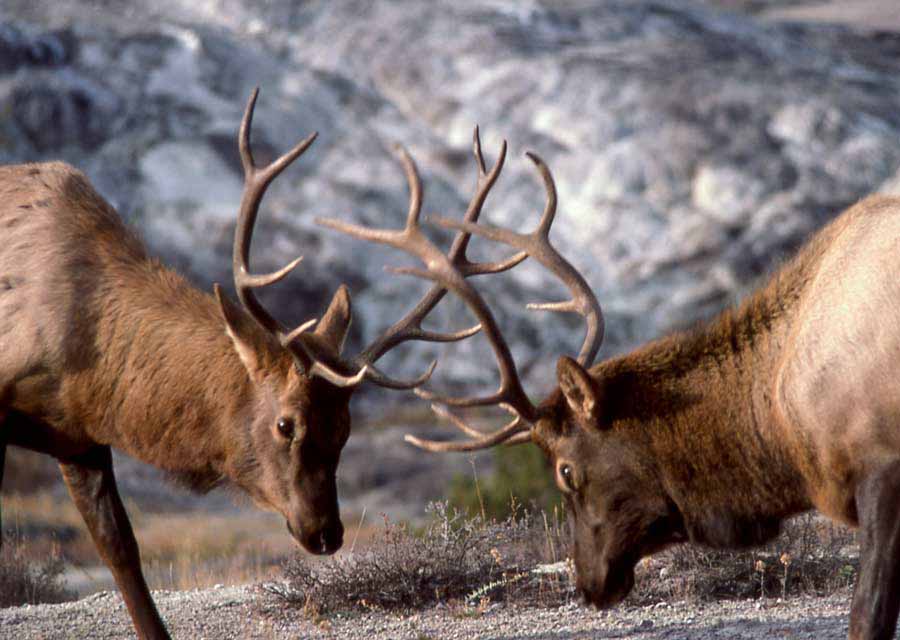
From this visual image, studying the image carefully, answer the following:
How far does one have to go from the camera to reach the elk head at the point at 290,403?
5781 mm

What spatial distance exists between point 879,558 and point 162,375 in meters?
3.19

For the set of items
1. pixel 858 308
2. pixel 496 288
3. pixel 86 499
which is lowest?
pixel 496 288

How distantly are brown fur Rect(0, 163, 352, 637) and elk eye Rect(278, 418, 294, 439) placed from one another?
0.07 ft

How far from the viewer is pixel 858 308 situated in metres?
4.89

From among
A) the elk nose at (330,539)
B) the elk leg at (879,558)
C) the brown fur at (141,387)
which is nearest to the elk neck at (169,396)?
the brown fur at (141,387)

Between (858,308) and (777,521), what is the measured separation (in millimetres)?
923

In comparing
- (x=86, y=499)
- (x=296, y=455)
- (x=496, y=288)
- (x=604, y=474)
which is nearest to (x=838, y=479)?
(x=604, y=474)

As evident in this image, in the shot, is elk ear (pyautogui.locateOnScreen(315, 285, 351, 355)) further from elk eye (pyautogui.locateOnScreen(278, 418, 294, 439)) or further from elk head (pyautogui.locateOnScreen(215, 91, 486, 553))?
elk eye (pyautogui.locateOnScreen(278, 418, 294, 439))

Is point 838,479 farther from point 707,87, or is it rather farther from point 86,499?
point 707,87

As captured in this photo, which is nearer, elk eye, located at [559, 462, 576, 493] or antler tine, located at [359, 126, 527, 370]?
elk eye, located at [559, 462, 576, 493]

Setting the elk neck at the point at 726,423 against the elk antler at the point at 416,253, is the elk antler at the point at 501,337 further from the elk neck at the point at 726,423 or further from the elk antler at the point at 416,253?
the elk neck at the point at 726,423

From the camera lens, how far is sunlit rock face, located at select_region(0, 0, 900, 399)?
27391 millimetres

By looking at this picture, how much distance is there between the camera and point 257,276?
5773mm

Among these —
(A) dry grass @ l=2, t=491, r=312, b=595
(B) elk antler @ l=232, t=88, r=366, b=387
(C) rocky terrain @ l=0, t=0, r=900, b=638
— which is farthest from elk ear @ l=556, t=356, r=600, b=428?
(C) rocky terrain @ l=0, t=0, r=900, b=638
